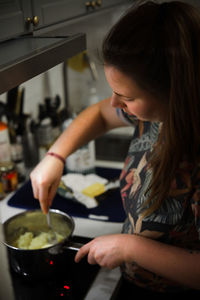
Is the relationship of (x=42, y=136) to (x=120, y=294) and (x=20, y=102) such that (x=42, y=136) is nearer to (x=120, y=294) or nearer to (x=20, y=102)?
(x=20, y=102)

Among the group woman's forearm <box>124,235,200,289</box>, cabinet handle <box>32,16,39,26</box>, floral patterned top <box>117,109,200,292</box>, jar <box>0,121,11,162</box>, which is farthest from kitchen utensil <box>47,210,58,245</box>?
cabinet handle <box>32,16,39,26</box>

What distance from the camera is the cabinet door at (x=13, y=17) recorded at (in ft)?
2.38

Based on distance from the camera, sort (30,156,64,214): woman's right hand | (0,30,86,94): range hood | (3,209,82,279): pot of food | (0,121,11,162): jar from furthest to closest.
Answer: (0,121,11,162): jar → (30,156,64,214): woman's right hand → (3,209,82,279): pot of food → (0,30,86,94): range hood

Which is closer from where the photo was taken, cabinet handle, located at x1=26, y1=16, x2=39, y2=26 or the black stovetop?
cabinet handle, located at x1=26, y1=16, x2=39, y2=26

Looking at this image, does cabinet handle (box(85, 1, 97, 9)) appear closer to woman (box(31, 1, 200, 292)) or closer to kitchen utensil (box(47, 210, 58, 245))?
woman (box(31, 1, 200, 292))

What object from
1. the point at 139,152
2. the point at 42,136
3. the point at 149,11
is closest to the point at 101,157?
the point at 42,136

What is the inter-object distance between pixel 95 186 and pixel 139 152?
0.43 meters

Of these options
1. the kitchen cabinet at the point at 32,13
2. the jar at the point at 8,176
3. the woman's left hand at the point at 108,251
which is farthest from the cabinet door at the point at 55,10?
the jar at the point at 8,176

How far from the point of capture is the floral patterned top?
844mm

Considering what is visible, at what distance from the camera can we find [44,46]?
29.4 inches

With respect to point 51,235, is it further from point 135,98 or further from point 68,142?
point 135,98

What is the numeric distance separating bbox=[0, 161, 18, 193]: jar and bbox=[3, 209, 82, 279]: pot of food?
36cm

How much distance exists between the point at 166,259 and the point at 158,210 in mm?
128

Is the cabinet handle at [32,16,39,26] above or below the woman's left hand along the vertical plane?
above
